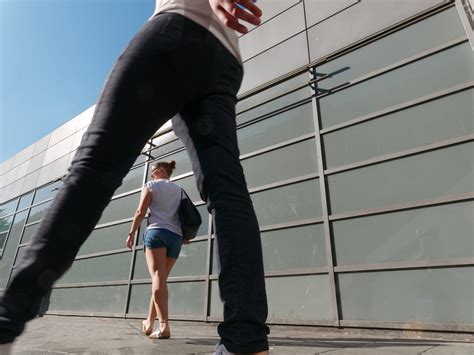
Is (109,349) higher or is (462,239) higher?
(462,239)

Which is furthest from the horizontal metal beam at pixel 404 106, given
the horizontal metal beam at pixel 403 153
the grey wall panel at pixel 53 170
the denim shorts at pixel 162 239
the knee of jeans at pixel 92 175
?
the grey wall panel at pixel 53 170

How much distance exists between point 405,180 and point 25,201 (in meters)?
12.6

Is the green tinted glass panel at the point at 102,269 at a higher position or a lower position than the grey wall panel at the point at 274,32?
lower

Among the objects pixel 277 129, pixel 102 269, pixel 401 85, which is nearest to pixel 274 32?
pixel 277 129

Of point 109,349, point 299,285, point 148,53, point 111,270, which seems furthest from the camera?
point 111,270

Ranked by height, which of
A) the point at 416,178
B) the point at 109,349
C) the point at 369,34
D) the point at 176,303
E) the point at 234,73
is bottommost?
the point at 109,349

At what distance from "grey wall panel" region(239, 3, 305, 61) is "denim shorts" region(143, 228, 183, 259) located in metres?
4.14

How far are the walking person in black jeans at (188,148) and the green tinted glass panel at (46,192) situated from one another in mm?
10747

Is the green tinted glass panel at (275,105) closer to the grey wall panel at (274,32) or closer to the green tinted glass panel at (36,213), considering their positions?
the grey wall panel at (274,32)

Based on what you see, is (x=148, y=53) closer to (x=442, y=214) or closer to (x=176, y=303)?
(x=442, y=214)

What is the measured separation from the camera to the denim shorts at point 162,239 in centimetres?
335

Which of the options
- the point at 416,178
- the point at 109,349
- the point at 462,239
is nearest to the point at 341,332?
the point at 462,239

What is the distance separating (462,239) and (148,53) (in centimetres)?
353

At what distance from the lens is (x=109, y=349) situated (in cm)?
243
